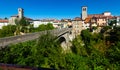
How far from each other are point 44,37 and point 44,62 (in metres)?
4.62

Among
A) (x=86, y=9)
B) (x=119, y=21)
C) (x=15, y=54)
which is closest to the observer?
(x=15, y=54)

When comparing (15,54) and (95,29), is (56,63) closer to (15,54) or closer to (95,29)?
(15,54)

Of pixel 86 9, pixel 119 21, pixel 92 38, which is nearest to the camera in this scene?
pixel 92 38

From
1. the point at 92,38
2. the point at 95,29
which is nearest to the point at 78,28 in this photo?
the point at 95,29

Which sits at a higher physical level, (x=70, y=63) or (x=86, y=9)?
(x=86, y=9)

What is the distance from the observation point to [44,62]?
43.8ft

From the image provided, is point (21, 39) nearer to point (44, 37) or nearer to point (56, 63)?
point (44, 37)

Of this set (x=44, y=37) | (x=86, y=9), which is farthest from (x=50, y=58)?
(x=86, y=9)

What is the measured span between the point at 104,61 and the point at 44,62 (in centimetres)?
528

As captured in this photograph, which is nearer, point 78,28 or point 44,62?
point 44,62

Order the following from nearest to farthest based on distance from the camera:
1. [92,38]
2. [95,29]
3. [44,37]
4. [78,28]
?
[44,37] → [92,38] → [95,29] → [78,28]

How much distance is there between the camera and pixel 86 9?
7906 centimetres

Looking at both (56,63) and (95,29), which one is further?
(95,29)

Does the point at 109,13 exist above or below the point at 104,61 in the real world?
above
